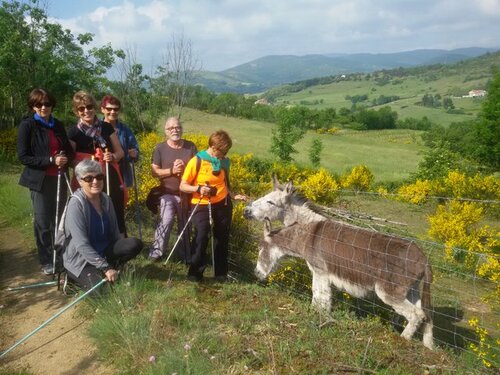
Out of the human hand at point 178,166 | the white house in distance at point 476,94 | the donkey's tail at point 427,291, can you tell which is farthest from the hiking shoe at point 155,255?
the white house in distance at point 476,94

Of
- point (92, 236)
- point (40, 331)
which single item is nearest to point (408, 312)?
point (92, 236)

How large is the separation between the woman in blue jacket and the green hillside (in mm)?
89694

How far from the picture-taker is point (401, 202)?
14.5m

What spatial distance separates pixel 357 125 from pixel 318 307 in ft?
257

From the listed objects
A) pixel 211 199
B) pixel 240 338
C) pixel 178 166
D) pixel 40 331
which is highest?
pixel 178 166

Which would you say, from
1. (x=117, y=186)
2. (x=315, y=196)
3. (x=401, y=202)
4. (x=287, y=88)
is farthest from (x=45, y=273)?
(x=287, y=88)

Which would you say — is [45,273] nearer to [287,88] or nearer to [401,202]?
[401,202]

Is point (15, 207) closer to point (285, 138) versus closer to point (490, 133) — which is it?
point (285, 138)

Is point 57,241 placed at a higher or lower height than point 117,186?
lower

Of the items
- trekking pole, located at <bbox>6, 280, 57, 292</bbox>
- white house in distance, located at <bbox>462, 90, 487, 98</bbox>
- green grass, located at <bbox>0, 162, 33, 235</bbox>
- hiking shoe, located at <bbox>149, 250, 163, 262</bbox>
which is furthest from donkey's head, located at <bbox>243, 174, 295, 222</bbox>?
white house in distance, located at <bbox>462, 90, 487, 98</bbox>

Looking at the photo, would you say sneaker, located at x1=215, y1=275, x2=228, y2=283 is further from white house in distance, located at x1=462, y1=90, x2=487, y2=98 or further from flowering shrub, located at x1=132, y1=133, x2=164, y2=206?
white house in distance, located at x1=462, y1=90, x2=487, y2=98

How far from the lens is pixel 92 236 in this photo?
4.77 m

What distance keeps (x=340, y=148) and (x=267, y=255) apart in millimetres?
46070

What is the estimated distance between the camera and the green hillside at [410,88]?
10400cm
